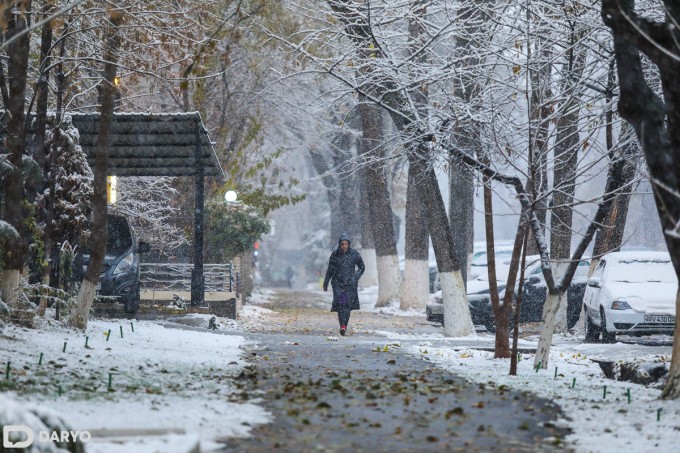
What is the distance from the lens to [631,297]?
61.8 ft

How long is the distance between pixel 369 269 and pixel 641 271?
88.2 ft

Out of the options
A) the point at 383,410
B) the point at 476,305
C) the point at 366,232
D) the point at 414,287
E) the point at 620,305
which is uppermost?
the point at 366,232

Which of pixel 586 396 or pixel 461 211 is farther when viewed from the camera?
pixel 461 211

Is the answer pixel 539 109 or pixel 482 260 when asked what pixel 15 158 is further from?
pixel 482 260

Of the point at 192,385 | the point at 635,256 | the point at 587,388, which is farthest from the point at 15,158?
the point at 635,256

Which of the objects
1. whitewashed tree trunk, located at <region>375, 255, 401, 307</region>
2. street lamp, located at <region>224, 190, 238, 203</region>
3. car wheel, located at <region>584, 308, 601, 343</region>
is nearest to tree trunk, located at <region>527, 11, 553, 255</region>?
car wheel, located at <region>584, 308, 601, 343</region>

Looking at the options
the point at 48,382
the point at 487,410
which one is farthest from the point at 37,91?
the point at 487,410

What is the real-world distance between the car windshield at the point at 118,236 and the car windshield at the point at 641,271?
10111 millimetres

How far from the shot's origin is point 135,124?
64.4 ft

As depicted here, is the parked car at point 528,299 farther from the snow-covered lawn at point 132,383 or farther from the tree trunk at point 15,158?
the tree trunk at point 15,158

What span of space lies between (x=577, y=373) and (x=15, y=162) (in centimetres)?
778

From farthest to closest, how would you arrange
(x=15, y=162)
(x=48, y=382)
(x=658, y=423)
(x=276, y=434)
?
(x=15, y=162)
(x=48, y=382)
(x=658, y=423)
(x=276, y=434)

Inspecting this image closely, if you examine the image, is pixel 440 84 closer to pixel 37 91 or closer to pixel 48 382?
pixel 37 91

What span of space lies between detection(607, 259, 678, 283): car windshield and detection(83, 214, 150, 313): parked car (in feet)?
31.4
